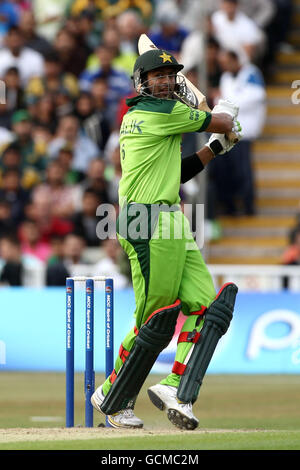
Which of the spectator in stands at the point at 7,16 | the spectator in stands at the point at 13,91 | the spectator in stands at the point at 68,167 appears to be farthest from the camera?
the spectator in stands at the point at 7,16

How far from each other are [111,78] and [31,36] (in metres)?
1.81

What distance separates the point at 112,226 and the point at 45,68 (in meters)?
3.71

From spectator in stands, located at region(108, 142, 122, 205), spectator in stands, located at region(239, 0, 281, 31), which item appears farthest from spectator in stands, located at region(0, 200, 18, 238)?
spectator in stands, located at region(239, 0, 281, 31)

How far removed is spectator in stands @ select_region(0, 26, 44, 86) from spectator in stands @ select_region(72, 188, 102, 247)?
2626 mm

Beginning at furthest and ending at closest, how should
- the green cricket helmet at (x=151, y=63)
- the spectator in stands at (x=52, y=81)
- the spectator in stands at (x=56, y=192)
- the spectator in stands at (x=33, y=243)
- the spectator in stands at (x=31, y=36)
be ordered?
the spectator in stands at (x=31, y=36) < the spectator in stands at (x=52, y=81) < the spectator in stands at (x=56, y=192) < the spectator in stands at (x=33, y=243) < the green cricket helmet at (x=151, y=63)

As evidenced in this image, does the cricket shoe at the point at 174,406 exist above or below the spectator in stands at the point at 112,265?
below

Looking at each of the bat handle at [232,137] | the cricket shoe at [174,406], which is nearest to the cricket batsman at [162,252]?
the cricket shoe at [174,406]

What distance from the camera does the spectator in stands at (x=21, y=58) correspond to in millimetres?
17062

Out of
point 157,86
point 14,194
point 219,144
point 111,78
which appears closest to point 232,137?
point 219,144

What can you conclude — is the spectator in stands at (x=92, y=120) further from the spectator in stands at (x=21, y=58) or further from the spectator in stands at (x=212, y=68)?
the spectator in stands at (x=212, y=68)

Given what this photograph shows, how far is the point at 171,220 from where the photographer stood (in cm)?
744

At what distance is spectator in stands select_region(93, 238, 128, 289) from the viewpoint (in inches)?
554

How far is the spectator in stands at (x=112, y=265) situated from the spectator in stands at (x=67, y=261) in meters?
0.30
